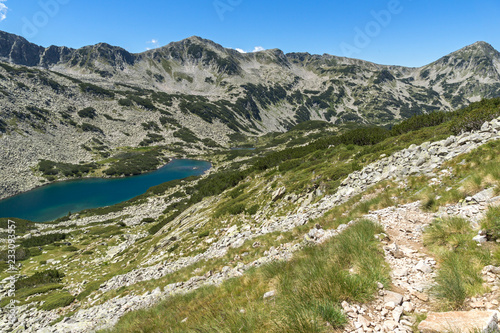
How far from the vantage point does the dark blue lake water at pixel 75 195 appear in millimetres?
69094

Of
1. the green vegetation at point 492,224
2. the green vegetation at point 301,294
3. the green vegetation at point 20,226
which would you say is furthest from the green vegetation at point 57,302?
the green vegetation at point 20,226

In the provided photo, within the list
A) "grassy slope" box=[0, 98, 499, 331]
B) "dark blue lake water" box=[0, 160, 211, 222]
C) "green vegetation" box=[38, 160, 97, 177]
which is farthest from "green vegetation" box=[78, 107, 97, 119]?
"grassy slope" box=[0, 98, 499, 331]

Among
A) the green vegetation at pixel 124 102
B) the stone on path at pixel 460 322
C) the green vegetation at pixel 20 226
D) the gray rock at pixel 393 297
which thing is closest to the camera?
the stone on path at pixel 460 322

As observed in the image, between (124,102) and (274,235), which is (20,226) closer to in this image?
(274,235)

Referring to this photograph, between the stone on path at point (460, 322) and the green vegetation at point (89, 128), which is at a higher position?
the green vegetation at point (89, 128)

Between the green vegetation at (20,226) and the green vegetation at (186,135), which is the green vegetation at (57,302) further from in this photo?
the green vegetation at (186,135)

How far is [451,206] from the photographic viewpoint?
24.5ft

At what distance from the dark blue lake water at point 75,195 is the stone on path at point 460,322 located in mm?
85880

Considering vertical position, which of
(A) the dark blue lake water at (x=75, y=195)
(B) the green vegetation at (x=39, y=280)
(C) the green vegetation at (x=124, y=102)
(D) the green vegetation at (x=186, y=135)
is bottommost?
(B) the green vegetation at (x=39, y=280)

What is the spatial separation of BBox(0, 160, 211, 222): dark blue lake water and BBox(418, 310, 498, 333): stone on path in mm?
85880

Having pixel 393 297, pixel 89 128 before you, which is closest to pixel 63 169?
pixel 89 128

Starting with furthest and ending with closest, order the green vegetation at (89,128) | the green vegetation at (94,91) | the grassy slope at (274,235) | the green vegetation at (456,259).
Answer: the green vegetation at (94,91)
the green vegetation at (89,128)
the grassy slope at (274,235)
the green vegetation at (456,259)

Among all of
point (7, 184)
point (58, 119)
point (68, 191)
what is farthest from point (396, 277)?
point (58, 119)

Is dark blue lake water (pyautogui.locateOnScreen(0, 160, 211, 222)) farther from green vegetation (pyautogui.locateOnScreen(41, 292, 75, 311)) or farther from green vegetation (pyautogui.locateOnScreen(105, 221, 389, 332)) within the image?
green vegetation (pyautogui.locateOnScreen(105, 221, 389, 332))
